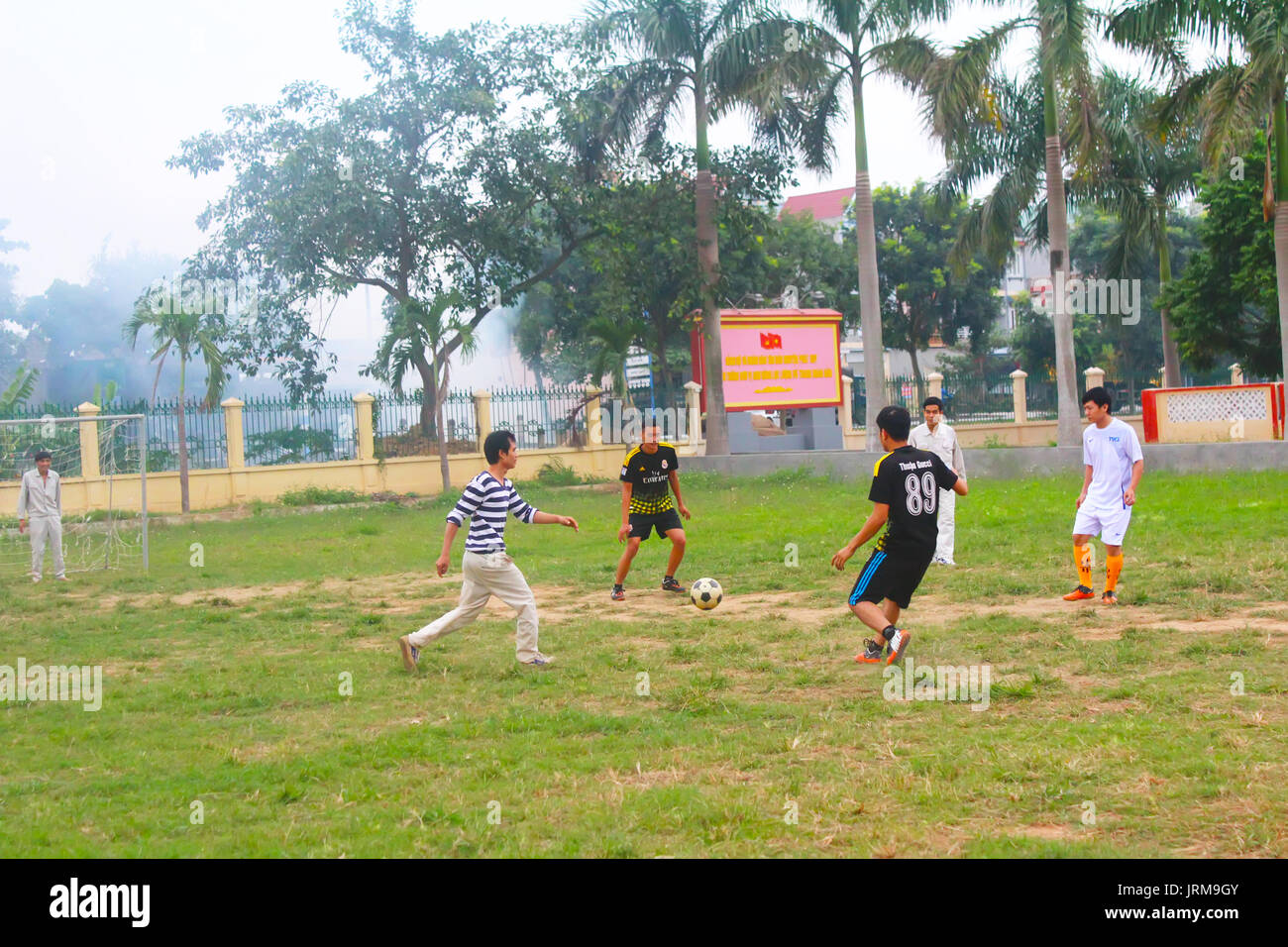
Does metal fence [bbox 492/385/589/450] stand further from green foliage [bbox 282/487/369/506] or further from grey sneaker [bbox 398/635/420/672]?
grey sneaker [bbox 398/635/420/672]

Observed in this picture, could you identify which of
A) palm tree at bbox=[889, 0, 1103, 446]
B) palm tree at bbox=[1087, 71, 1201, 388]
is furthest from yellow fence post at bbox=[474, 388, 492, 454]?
palm tree at bbox=[1087, 71, 1201, 388]

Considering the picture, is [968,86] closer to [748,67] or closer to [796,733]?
[748,67]

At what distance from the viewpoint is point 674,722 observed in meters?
6.52

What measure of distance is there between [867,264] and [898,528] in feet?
61.0

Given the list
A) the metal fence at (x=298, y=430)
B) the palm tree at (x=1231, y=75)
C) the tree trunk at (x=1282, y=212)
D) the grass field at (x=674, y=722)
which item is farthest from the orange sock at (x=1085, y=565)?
the metal fence at (x=298, y=430)

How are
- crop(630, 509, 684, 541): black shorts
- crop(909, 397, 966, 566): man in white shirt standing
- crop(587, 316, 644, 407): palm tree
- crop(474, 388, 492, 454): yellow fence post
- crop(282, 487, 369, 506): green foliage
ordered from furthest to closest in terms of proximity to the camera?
crop(474, 388, 492, 454): yellow fence post, crop(587, 316, 644, 407): palm tree, crop(282, 487, 369, 506): green foliage, crop(909, 397, 966, 566): man in white shirt standing, crop(630, 509, 684, 541): black shorts

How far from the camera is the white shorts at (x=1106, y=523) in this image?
9.77 metres

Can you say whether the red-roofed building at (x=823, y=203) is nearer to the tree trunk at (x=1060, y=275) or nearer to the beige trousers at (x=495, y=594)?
the tree trunk at (x=1060, y=275)

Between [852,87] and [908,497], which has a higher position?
[852,87]

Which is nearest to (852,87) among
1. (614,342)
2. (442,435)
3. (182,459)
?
(614,342)

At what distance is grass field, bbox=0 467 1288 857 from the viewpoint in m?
4.71

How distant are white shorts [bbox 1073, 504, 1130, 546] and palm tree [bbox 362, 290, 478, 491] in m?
17.5

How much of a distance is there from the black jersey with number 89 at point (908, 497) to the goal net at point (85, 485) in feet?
40.4

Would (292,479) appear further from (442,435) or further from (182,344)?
(182,344)
